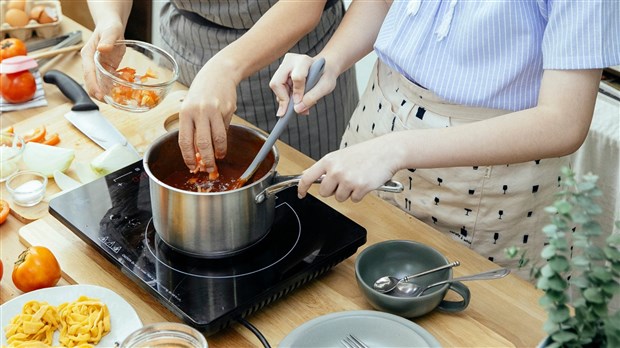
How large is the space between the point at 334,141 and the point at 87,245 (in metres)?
0.92

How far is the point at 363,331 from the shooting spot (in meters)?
1.16

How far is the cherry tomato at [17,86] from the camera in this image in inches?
71.8

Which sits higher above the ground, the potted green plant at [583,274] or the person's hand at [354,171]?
the potted green plant at [583,274]

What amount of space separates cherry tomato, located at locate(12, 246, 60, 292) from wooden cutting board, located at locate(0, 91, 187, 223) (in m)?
0.33

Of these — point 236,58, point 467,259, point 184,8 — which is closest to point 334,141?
point 184,8

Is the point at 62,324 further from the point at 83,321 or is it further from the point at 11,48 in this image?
the point at 11,48

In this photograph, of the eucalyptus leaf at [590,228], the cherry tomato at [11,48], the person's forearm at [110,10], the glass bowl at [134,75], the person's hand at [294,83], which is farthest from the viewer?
the cherry tomato at [11,48]

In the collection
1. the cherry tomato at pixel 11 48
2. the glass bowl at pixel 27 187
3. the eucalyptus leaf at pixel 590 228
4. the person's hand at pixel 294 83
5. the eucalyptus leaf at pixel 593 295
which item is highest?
the eucalyptus leaf at pixel 590 228

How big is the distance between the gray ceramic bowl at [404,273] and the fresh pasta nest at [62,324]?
1.32 feet

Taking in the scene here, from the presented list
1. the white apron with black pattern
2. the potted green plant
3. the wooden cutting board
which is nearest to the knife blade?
the wooden cutting board

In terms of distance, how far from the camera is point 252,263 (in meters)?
1.26

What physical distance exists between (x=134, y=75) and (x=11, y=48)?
0.59 meters

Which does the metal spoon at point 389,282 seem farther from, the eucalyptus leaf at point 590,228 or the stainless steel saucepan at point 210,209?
the eucalyptus leaf at point 590,228

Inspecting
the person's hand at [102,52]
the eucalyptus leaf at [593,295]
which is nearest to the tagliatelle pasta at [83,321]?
the person's hand at [102,52]
